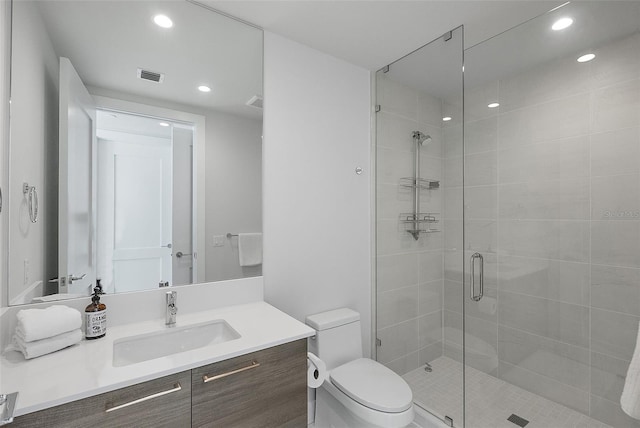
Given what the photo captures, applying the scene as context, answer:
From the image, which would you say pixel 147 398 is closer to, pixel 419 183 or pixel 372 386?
pixel 372 386

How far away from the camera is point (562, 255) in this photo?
186 cm

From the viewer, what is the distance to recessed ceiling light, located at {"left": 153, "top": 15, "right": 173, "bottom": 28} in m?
1.55

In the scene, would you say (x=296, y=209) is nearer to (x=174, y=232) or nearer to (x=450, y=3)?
(x=174, y=232)

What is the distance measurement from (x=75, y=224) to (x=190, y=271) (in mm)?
560

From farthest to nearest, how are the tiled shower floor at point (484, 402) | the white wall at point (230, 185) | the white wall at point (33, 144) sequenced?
the tiled shower floor at point (484, 402) → the white wall at point (230, 185) → the white wall at point (33, 144)

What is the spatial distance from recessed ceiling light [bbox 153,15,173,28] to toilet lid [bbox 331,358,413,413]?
6.99 ft

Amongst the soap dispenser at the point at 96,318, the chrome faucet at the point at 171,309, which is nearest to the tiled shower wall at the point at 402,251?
the chrome faucet at the point at 171,309

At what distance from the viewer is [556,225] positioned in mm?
1865

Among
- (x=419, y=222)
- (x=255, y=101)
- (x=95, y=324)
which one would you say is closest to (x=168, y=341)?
(x=95, y=324)

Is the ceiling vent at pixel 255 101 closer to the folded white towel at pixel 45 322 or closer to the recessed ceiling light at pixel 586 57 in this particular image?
the folded white towel at pixel 45 322

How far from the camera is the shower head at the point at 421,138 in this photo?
226 centimetres

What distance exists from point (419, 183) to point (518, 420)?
1658 millimetres

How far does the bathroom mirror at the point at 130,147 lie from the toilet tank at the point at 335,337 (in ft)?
1.77

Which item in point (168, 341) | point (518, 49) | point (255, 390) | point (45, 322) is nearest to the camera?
point (45, 322)
